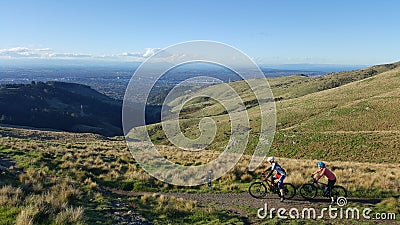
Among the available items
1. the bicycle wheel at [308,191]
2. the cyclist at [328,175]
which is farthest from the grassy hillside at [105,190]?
the bicycle wheel at [308,191]

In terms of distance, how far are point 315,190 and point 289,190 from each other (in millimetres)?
1487

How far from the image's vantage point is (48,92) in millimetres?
A: 195625

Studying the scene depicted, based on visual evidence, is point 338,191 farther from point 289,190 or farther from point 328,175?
Result: point 289,190

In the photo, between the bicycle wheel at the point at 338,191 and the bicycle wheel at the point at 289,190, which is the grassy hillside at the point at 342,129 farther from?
the bicycle wheel at the point at 289,190

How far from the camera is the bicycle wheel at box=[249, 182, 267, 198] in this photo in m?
15.6

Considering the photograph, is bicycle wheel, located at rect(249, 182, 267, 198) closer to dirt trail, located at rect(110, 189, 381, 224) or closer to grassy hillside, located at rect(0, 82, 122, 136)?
dirt trail, located at rect(110, 189, 381, 224)

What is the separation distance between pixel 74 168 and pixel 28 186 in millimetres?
6962

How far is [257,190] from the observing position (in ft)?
51.5

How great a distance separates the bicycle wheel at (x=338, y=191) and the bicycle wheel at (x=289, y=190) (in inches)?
72.7

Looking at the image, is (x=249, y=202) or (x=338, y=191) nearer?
(x=249, y=202)

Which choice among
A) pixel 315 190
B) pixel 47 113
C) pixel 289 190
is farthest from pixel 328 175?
pixel 47 113

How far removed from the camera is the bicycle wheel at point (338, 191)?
14918 millimetres

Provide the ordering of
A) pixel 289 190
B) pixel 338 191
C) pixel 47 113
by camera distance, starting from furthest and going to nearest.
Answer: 1. pixel 47 113
2. pixel 289 190
3. pixel 338 191

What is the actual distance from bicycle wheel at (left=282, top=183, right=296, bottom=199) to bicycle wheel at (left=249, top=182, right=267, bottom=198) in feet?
3.17
